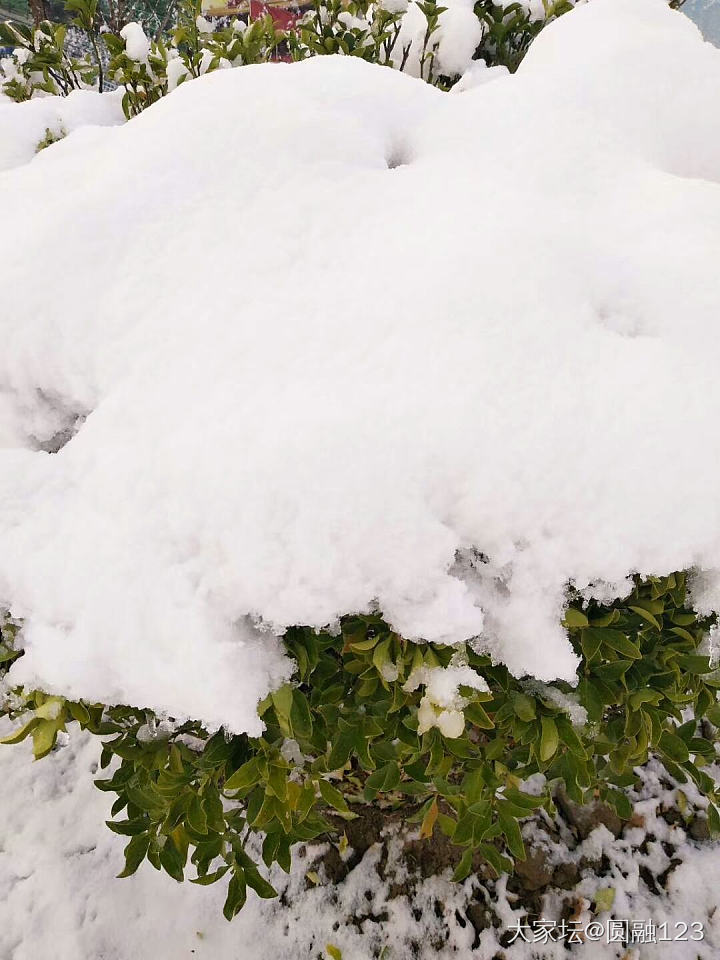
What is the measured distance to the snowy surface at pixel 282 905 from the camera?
5.67 feet

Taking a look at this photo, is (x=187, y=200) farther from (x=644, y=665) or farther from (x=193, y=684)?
(x=644, y=665)

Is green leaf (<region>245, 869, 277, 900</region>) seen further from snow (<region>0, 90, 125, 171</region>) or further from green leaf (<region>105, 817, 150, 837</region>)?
snow (<region>0, 90, 125, 171</region>)

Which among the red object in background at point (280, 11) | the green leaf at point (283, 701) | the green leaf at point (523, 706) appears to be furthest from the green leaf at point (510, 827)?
the red object in background at point (280, 11)

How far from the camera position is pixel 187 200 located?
129 centimetres

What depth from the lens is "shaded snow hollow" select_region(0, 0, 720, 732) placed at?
0.87 metres

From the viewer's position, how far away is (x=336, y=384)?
3.22ft

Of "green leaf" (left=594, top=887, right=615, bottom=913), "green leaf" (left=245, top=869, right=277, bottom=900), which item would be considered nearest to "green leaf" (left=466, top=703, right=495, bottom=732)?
"green leaf" (left=245, top=869, right=277, bottom=900)

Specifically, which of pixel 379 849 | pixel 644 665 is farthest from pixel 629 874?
pixel 644 665

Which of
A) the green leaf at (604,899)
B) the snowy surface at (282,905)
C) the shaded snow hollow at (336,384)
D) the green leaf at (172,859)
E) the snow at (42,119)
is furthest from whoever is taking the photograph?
the snow at (42,119)

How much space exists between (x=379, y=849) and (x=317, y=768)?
2.99 feet

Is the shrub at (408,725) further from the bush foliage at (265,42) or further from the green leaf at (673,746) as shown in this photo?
the bush foliage at (265,42)

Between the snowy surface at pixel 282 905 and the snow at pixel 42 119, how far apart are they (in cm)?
225

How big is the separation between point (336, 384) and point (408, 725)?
59 cm

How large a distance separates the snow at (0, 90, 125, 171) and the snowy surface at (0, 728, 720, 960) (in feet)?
7.38
